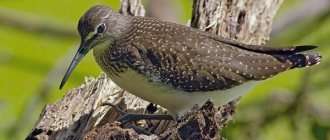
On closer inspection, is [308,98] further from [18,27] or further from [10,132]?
[18,27]

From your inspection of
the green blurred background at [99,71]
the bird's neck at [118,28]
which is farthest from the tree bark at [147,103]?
the green blurred background at [99,71]

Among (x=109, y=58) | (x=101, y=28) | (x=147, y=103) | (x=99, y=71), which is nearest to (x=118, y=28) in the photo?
(x=101, y=28)

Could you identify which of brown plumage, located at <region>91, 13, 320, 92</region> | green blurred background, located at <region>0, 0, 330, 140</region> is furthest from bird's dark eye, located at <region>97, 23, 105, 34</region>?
green blurred background, located at <region>0, 0, 330, 140</region>

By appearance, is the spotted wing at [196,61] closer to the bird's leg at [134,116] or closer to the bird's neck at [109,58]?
the bird's neck at [109,58]

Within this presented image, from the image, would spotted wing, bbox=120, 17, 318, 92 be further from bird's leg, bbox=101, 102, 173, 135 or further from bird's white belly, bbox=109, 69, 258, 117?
bird's leg, bbox=101, 102, 173, 135

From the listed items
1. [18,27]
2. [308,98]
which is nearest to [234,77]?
[308,98]

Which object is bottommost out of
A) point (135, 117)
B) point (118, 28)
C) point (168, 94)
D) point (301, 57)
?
point (135, 117)

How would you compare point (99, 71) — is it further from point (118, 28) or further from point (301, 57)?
point (301, 57)
